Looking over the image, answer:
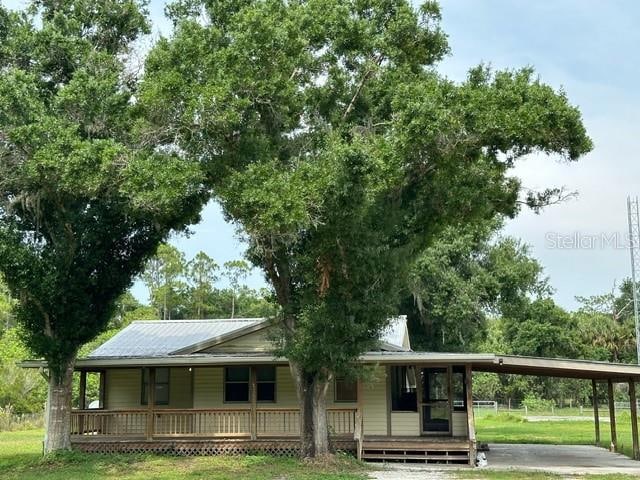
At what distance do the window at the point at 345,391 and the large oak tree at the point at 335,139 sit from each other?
8.48 feet

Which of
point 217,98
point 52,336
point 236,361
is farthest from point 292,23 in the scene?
point 52,336

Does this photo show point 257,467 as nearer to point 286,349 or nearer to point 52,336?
point 286,349

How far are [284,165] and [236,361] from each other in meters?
5.78

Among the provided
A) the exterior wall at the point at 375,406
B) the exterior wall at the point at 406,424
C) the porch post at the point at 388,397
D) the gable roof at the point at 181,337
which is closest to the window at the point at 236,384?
the gable roof at the point at 181,337

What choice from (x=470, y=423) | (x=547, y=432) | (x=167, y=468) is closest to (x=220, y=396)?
(x=167, y=468)

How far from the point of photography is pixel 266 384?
1967 centimetres

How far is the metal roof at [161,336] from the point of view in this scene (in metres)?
20.1

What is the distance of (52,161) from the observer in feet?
42.3

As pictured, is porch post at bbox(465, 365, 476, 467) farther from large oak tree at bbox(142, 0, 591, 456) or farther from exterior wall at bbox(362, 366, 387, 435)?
large oak tree at bbox(142, 0, 591, 456)

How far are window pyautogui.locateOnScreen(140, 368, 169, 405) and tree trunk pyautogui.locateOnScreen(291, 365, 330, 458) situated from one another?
551cm

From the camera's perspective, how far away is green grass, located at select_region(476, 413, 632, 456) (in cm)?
2474

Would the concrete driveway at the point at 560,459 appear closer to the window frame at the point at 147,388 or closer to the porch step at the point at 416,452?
the porch step at the point at 416,452

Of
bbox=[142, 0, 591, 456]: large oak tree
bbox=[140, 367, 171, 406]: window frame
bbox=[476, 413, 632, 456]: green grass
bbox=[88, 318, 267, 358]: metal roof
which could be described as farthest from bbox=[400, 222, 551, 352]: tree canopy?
bbox=[142, 0, 591, 456]: large oak tree

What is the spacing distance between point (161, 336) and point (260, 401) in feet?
14.5
